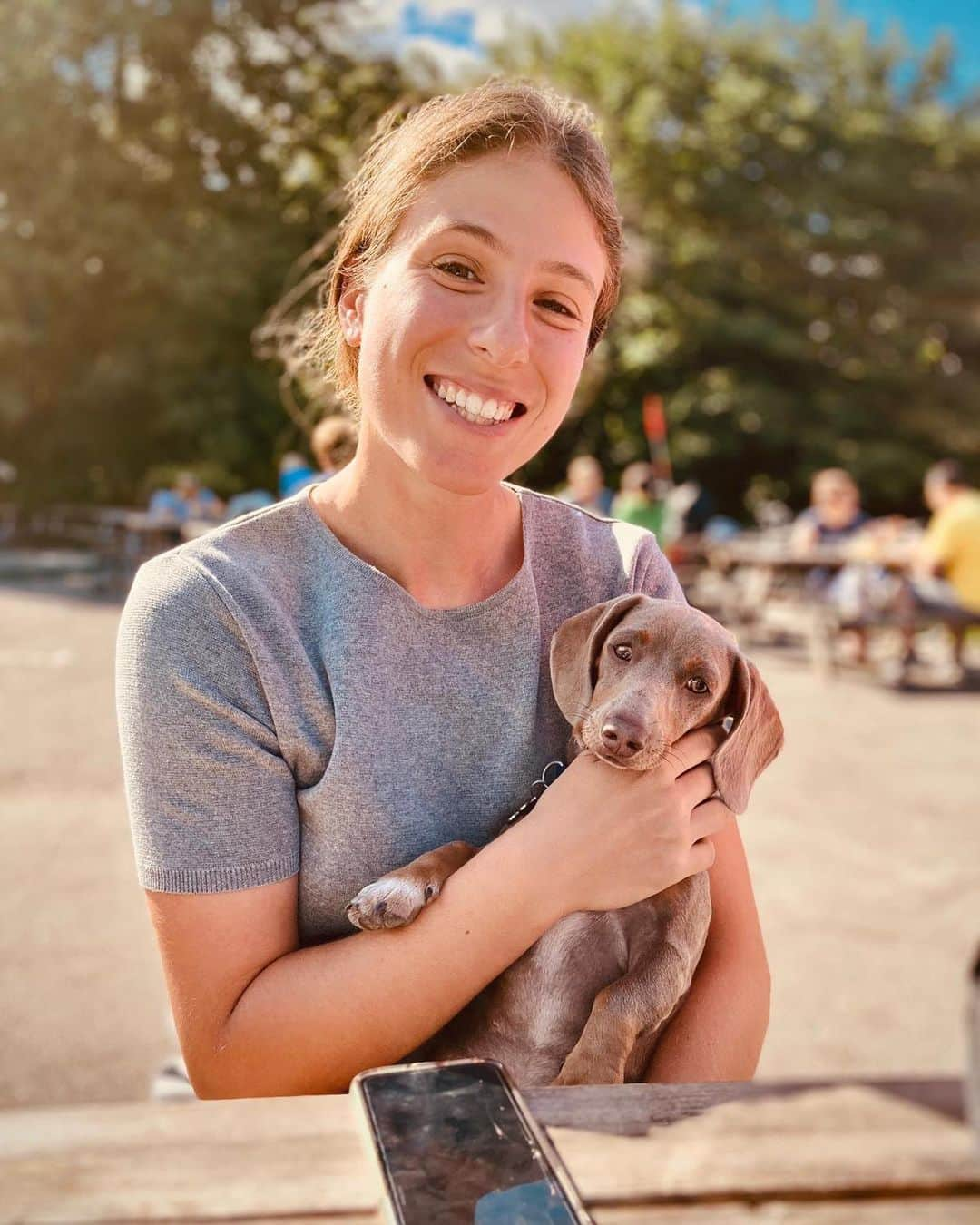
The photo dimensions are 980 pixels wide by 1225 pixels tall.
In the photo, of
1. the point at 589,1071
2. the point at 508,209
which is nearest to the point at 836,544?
the point at 508,209

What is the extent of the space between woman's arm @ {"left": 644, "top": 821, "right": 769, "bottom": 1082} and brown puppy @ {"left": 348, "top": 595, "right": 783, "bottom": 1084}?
0.10ft

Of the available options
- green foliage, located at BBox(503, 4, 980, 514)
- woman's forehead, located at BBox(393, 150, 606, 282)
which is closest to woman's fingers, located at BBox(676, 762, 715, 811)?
woman's forehead, located at BBox(393, 150, 606, 282)

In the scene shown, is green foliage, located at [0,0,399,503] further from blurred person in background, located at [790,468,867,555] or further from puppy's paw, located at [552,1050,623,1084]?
puppy's paw, located at [552,1050,623,1084]

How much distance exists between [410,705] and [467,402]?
416 mm

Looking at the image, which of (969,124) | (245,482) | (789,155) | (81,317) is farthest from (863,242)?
(81,317)

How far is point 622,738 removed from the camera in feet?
5.09

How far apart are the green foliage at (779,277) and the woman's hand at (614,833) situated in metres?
25.0

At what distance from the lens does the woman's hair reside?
1626 mm

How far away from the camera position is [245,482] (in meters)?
25.5

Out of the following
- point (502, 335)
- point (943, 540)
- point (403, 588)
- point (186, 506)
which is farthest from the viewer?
point (186, 506)

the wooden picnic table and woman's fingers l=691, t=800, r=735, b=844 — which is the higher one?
woman's fingers l=691, t=800, r=735, b=844

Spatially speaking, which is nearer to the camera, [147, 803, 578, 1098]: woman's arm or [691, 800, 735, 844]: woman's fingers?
[147, 803, 578, 1098]: woman's arm

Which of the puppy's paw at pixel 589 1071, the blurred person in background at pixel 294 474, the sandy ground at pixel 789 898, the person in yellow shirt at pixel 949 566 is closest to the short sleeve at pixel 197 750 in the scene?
the puppy's paw at pixel 589 1071

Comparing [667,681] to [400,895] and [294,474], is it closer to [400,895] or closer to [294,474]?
[400,895]
